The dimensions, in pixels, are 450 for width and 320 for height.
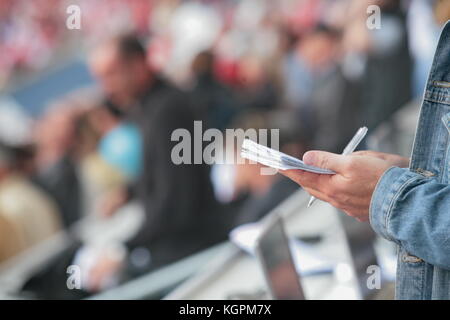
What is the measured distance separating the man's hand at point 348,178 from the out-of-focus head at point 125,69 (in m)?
2.47

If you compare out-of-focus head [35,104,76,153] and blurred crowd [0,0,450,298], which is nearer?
blurred crowd [0,0,450,298]

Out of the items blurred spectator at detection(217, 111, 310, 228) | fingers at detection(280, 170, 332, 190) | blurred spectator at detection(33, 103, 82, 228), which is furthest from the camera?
blurred spectator at detection(33, 103, 82, 228)

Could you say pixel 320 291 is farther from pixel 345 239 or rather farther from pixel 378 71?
pixel 378 71

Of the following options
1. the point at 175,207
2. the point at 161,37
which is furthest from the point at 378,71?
the point at 161,37

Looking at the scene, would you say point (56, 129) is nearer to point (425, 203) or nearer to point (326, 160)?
point (326, 160)

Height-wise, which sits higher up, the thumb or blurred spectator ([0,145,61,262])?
the thumb

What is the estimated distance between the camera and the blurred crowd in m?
3.19

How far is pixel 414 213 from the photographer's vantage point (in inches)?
33.4

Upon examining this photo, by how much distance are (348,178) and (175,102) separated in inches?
90.6

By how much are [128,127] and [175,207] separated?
27.6 inches

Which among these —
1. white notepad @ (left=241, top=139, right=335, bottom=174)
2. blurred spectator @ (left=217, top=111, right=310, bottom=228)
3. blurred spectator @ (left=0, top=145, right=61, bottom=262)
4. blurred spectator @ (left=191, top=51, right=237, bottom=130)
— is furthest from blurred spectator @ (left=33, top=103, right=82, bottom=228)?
white notepad @ (left=241, top=139, right=335, bottom=174)

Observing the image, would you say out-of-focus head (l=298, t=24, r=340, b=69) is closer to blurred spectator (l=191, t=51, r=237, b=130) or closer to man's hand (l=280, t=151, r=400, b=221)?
blurred spectator (l=191, t=51, r=237, b=130)

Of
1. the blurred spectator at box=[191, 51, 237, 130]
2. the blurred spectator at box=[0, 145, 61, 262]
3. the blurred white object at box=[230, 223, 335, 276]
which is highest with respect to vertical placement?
the blurred spectator at box=[191, 51, 237, 130]

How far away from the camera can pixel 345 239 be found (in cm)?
138
